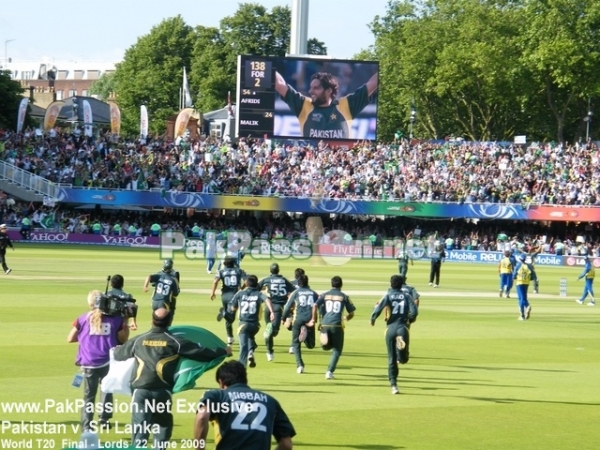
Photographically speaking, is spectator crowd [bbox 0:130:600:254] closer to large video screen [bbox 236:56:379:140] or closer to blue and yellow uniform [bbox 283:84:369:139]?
blue and yellow uniform [bbox 283:84:369:139]

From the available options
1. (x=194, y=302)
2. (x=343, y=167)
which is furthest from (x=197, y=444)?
(x=343, y=167)

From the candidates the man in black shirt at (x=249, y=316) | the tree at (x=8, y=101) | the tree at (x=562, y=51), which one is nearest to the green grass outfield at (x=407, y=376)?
the man in black shirt at (x=249, y=316)

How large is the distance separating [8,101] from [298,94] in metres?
31.0

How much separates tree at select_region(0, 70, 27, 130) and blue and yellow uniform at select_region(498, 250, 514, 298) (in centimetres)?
5794

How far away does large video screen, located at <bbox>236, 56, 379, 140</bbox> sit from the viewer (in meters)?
71.1

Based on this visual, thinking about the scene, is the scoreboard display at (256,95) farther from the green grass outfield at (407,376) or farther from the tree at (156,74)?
the tree at (156,74)

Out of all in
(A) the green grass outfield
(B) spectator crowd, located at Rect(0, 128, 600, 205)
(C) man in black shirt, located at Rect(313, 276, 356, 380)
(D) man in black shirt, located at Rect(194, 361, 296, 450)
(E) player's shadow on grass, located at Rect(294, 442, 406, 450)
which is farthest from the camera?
(B) spectator crowd, located at Rect(0, 128, 600, 205)

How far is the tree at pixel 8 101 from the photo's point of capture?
90.9m

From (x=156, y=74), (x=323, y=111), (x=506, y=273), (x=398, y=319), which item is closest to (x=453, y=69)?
(x=323, y=111)

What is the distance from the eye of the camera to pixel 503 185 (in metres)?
79.1

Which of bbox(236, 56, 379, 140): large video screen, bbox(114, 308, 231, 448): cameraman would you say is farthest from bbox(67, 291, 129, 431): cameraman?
bbox(236, 56, 379, 140): large video screen

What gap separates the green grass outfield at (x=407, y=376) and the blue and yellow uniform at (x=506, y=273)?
1070 mm

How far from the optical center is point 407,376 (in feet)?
70.3

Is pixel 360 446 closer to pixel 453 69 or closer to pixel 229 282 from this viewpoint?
pixel 229 282
